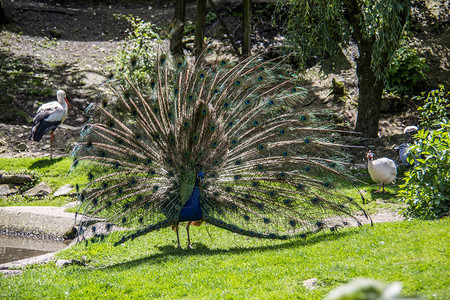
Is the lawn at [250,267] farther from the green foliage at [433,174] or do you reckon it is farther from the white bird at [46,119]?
the white bird at [46,119]

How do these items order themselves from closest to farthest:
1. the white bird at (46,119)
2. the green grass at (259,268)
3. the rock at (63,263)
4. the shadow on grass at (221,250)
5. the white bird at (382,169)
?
the green grass at (259,268)
the rock at (63,263)
the shadow on grass at (221,250)
the white bird at (382,169)
the white bird at (46,119)

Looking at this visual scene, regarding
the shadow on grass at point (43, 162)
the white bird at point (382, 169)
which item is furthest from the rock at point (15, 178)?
the white bird at point (382, 169)

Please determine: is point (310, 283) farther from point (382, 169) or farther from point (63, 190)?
point (63, 190)

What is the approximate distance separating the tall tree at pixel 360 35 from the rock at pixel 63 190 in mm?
6478

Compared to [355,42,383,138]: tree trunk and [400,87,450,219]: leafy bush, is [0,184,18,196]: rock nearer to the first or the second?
[400,87,450,219]: leafy bush

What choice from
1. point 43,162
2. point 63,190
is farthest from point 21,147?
point 63,190

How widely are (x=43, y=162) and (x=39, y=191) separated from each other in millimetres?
1357

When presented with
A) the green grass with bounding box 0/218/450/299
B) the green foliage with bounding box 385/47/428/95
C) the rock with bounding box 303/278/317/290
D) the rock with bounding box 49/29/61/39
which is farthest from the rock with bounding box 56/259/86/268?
the rock with bounding box 49/29/61/39

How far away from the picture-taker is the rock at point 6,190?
11227 mm

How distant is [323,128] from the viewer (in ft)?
24.3

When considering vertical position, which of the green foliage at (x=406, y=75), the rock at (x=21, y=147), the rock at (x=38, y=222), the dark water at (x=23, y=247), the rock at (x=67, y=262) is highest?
the green foliage at (x=406, y=75)

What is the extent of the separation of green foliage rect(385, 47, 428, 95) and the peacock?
884cm

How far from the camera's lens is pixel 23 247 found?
8672 millimetres

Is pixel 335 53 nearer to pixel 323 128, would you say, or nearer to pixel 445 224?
pixel 323 128
